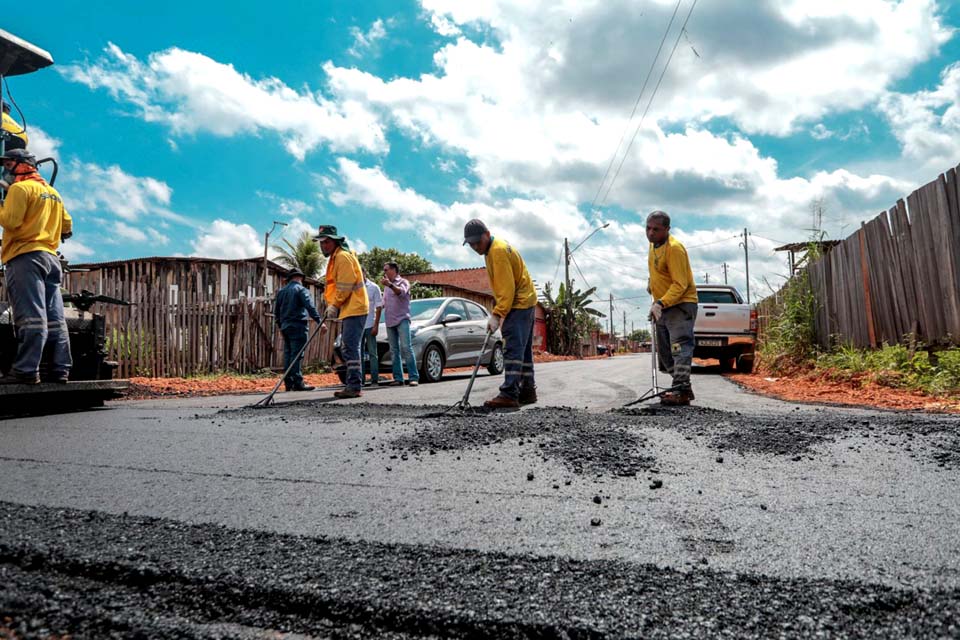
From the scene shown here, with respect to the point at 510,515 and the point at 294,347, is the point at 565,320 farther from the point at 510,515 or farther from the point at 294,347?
the point at 510,515

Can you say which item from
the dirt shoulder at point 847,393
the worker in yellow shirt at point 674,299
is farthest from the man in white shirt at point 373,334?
the dirt shoulder at point 847,393

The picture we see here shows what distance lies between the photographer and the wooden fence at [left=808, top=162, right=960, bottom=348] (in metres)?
6.44

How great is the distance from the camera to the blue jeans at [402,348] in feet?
31.7

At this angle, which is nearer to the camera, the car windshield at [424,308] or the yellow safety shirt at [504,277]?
the yellow safety shirt at [504,277]

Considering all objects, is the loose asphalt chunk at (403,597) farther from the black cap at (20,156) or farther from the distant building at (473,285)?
the distant building at (473,285)

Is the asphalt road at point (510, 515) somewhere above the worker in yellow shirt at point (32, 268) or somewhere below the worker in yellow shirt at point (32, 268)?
below

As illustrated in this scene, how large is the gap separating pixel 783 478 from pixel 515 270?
3.77 metres

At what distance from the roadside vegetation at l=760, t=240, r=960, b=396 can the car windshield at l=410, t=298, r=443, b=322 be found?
6.08 meters

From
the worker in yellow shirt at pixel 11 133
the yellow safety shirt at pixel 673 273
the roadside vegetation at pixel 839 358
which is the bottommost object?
the roadside vegetation at pixel 839 358

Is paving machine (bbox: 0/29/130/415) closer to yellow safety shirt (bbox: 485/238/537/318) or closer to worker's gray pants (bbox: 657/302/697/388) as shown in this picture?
yellow safety shirt (bbox: 485/238/537/318)

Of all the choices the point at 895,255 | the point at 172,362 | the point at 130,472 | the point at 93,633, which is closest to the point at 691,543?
the point at 93,633

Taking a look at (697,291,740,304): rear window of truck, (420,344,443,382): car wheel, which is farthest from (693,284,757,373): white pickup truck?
(420,344,443,382): car wheel

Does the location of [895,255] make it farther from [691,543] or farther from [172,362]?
[172,362]

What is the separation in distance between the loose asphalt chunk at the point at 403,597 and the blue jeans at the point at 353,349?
206 inches
